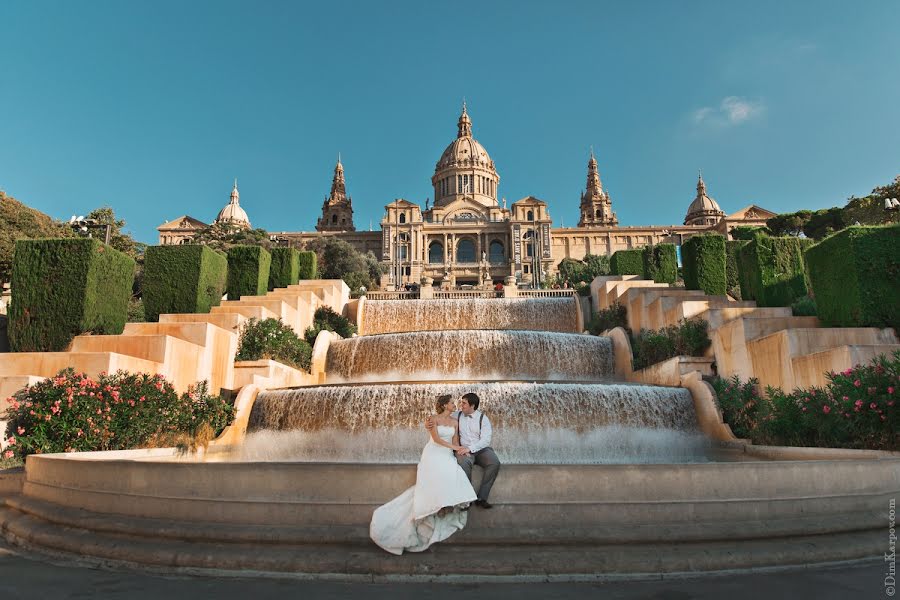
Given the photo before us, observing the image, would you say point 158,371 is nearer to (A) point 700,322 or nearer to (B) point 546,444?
(B) point 546,444

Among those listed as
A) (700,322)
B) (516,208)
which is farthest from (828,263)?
(516,208)

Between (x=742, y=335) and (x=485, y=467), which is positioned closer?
(x=485, y=467)

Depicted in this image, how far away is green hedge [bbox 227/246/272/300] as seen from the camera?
1998 cm

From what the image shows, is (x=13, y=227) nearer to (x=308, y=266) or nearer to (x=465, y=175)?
(x=308, y=266)

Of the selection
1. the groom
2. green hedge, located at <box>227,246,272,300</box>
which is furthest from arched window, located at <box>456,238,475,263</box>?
the groom

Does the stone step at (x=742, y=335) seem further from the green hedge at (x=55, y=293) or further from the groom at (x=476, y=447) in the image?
the green hedge at (x=55, y=293)

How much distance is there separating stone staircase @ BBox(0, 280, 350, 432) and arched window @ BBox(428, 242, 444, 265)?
225ft

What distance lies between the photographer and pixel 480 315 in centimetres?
2019

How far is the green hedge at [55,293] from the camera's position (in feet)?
38.0

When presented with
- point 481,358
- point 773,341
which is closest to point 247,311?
point 481,358

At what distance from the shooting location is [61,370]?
9.40m

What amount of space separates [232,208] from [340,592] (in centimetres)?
11452

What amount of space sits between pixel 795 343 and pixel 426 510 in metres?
8.16

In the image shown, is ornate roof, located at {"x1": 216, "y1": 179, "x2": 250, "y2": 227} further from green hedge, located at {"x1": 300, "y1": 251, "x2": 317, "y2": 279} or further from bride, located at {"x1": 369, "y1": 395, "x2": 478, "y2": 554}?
bride, located at {"x1": 369, "y1": 395, "x2": 478, "y2": 554}
